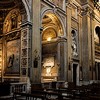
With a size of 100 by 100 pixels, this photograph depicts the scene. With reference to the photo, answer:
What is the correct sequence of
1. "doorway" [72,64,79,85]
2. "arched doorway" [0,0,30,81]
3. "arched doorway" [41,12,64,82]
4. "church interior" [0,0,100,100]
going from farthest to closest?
"doorway" [72,64,79,85] < "arched doorway" [41,12,64,82] < "arched doorway" [0,0,30,81] < "church interior" [0,0,100,100]

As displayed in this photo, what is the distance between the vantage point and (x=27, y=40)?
11594mm

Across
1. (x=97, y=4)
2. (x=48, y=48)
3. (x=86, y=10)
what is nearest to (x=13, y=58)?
(x=48, y=48)

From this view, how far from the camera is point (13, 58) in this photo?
13.2 metres

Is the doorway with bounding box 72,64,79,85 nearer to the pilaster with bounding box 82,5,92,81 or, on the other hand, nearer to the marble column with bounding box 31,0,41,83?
the pilaster with bounding box 82,5,92,81

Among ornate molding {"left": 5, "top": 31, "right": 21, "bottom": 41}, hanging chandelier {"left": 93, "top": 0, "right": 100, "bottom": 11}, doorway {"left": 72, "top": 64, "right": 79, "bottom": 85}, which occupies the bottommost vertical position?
doorway {"left": 72, "top": 64, "right": 79, "bottom": 85}

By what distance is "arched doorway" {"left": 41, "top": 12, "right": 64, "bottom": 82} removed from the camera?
16.0m

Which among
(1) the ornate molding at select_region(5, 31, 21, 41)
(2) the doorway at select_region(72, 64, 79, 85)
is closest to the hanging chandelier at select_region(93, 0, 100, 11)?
(2) the doorway at select_region(72, 64, 79, 85)

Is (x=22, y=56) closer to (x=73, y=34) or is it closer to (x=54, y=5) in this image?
(x=54, y=5)

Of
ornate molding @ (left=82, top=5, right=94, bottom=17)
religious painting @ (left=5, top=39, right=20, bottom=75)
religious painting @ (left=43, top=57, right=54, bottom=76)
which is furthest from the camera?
ornate molding @ (left=82, top=5, right=94, bottom=17)

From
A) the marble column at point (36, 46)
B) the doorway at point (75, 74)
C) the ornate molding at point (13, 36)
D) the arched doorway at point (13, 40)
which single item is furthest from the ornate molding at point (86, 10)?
the ornate molding at point (13, 36)

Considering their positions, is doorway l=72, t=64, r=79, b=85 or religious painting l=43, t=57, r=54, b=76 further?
doorway l=72, t=64, r=79, b=85

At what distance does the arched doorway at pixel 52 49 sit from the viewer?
52.3 feet

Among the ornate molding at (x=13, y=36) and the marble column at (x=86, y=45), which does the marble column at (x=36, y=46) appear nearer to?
the ornate molding at (x=13, y=36)

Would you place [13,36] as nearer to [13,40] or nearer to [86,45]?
[13,40]
